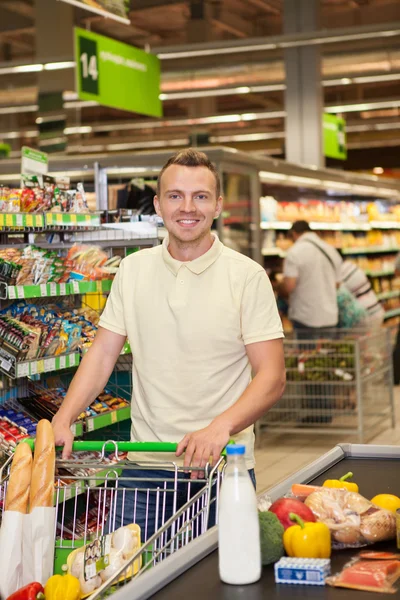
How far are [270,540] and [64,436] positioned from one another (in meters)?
0.87

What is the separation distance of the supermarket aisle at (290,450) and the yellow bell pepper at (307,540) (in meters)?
4.56

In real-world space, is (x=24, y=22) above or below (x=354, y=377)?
above

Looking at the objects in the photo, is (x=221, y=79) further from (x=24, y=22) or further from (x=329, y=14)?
(x=24, y=22)

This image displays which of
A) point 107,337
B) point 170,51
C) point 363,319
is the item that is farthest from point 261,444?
point 170,51

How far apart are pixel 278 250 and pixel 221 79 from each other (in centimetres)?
588

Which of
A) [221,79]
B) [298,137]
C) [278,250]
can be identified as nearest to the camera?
[278,250]

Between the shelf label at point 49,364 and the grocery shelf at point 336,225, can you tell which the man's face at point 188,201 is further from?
the grocery shelf at point 336,225

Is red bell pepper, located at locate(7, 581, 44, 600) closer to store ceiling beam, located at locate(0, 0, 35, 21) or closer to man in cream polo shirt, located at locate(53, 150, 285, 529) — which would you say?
man in cream polo shirt, located at locate(53, 150, 285, 529)

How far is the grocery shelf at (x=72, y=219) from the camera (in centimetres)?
436

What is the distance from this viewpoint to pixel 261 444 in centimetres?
813

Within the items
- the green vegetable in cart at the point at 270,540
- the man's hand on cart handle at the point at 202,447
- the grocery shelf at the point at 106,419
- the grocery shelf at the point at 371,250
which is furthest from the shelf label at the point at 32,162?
the grocery shelf at the point at 371,250

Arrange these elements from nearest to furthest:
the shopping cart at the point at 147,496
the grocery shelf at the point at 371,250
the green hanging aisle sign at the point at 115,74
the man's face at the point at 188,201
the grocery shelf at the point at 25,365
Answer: the shopping cart at the point at 147,496 → the man's face at the point at 188,201 → the grocery shelf at the point at 25,365 → the green hanging aisle sign at the point at 115,74 → the grocery shelf at the point at 371,250

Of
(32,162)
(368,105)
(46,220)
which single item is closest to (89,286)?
(46,220)

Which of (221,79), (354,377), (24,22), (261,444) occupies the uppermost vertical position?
(24,22)
